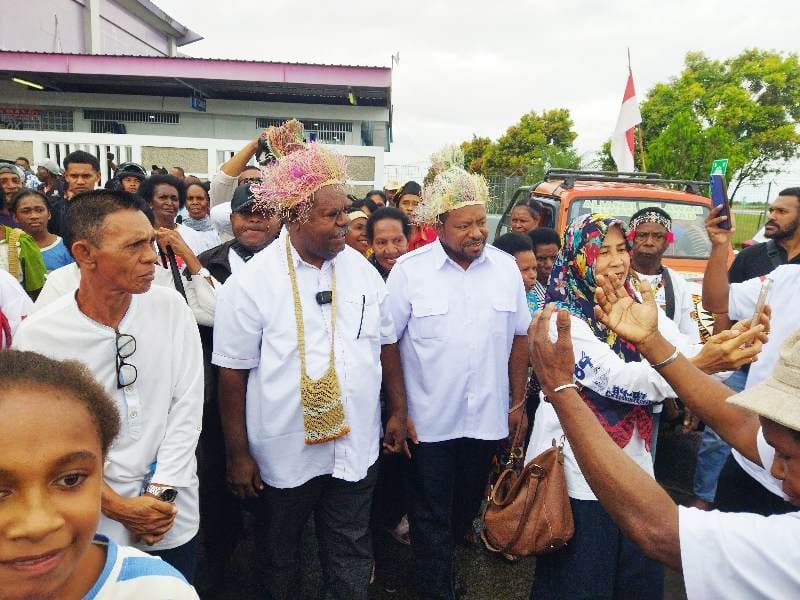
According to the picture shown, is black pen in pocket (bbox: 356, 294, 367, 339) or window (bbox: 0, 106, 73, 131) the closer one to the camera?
black pen in pocket (bbox: 356, 294, 367, 339)

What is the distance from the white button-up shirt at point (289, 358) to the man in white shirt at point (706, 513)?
1177 millimetres

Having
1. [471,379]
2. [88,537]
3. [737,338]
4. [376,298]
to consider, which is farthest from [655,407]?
[88,537]

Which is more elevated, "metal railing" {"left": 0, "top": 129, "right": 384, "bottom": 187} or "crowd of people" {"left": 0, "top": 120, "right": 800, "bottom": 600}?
"metal railing" {"left": 0, "top": 129, "right": 384, "bottom": 187}

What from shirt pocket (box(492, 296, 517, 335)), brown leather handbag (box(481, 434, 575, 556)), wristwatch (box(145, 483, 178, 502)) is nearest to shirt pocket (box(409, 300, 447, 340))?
shirt pocket (box(492, 296, 517, 335))

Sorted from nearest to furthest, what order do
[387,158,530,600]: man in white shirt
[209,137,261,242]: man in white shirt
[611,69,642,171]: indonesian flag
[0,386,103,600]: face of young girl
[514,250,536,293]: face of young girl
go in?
[0,386,103,600]: face of young girl → [387,158,530,600]: man in white shirt → [209,137,261,242]: man in white shirt → [514,250,536,293]: face of young girl → [611,69,642,171]: indonesian flag

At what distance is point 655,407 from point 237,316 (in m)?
1.76

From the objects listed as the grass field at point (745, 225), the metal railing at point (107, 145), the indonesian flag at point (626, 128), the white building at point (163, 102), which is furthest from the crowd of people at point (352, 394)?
the grass field at point (745, 225)

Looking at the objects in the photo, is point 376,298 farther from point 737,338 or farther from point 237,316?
point 737,338

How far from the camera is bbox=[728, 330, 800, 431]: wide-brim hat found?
46.6 inches

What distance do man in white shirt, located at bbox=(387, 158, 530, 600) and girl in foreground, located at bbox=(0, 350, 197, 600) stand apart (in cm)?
194

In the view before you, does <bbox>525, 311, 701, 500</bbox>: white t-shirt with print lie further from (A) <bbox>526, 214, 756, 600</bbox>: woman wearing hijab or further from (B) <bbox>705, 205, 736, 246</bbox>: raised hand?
(B) <bbox>705, 205, 736, 246</bbox>: raised hand

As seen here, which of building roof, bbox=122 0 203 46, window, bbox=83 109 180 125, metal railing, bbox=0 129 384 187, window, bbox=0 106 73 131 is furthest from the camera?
building roof, bbox=122 0 203 46

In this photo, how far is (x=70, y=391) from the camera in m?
1.13

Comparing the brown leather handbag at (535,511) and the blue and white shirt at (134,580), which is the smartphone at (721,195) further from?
the blue and white shirt at (134,580)
